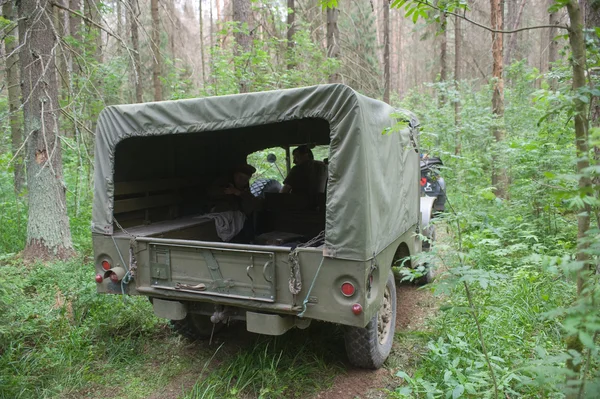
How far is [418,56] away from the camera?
29906 mm

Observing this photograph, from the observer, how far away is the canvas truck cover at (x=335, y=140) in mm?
3156

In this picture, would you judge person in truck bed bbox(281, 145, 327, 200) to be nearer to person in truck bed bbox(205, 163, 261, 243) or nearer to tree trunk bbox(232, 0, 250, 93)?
person in truck bed bbox(205, 163, 261, 243)

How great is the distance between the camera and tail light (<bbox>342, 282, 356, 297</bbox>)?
10.4ft

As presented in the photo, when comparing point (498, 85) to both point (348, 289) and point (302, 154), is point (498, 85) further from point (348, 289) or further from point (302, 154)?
point (348, 289)

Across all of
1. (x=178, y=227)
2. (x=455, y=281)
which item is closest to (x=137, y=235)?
(x=178, y=227)

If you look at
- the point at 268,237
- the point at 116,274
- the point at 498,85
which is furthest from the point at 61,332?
the point at 498,85

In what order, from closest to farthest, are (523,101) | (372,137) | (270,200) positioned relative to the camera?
(372,137) < (270,200) < (523,101)

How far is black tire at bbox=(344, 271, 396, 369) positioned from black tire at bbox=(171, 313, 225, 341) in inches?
61.1

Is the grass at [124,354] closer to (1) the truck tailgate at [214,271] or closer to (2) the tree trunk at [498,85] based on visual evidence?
(1) the truck tailgate at [214,271]

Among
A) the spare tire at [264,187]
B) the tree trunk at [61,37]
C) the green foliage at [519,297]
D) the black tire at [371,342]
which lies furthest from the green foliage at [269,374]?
the tree trunk at [61,37]

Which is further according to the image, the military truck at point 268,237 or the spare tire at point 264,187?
the spare tire at point 264,187

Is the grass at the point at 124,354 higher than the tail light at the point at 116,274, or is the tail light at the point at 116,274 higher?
the tail light at the point at 116,274

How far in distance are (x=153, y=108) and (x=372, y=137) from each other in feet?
6.47

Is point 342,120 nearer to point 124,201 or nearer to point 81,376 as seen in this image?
point 124,201
